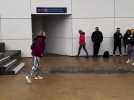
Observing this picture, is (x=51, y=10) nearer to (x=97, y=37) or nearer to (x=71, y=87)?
(x=97, y=37)

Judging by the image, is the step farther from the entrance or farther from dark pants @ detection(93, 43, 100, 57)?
the entrance

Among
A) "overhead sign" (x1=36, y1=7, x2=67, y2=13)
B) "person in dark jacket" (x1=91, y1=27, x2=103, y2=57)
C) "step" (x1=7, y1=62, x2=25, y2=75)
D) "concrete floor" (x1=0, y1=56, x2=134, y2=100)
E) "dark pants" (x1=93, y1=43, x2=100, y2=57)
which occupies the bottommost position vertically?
"concrete floor" (x1=0, y1=56, x2=134, y2=100)

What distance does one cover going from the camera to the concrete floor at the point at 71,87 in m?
12.3

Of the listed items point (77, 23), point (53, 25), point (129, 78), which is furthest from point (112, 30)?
point (129, 78)

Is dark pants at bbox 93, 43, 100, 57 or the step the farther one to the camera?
dark pants at bbox 93, 43, 100, 57

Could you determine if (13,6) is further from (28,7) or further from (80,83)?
(80,83)

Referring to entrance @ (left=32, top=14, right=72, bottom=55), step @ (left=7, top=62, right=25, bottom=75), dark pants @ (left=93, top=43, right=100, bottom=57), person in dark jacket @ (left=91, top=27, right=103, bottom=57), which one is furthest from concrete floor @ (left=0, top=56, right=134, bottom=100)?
entrance @ (left=32, top=14, right=72, bottom=55)

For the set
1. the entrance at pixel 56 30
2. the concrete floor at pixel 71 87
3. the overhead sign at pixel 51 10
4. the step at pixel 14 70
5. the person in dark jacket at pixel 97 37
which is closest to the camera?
the concrete floor at pixel 71 87

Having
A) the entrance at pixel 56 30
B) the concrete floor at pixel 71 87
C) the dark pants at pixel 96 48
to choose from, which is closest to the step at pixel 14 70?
the concrete floor at pixel 71 87

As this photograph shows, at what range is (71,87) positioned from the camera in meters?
14.2

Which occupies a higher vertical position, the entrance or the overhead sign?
the overhead sign

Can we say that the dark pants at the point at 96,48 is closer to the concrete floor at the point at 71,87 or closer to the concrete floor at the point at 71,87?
the concrete floor at the point at 71,87

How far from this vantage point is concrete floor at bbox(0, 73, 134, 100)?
40.2 ft

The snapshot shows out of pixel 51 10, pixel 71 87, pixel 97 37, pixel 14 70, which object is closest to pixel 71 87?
pixel 71 87
